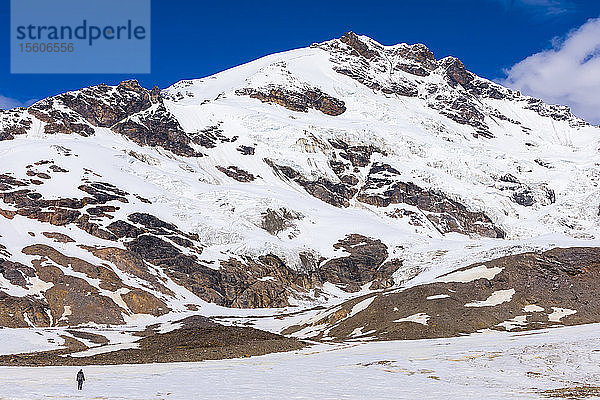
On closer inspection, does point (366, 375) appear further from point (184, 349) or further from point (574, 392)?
point (184, 349)

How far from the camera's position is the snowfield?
26.1m

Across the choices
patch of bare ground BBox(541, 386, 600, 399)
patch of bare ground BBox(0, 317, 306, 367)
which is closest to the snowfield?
patch of bare ground BBox(541, 386, 600, 399)

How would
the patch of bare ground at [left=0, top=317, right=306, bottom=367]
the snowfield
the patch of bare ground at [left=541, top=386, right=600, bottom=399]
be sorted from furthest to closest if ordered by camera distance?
the patch of bare ground at [left=0, top=317, right=306, bottom=367] → the snowfield → the patch of bare ground at [left=541, top=386, right=600, bottom=399]

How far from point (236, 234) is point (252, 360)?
115m

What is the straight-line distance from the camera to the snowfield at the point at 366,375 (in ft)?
85.5

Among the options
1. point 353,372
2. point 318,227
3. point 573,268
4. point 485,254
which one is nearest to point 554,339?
point 353,372

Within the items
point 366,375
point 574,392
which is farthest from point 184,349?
point 574,392

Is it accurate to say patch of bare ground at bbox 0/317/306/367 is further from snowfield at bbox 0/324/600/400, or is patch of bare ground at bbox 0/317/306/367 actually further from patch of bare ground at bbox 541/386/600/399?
patch of bare ground at bbox 541/386/600/399

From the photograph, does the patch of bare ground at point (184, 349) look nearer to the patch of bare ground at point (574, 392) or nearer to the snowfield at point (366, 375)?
the snowfield at point (366, 375)

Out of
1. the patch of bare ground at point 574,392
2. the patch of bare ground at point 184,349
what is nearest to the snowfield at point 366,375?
the patch of bare ground at point 574,392

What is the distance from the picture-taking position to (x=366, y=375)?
32.8 meters

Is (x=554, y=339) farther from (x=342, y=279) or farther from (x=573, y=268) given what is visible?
(x=342, y=279)

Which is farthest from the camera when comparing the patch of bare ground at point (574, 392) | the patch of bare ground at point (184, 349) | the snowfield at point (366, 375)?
the patch of bare ground at point (184, 349)

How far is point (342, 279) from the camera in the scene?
165375 millimetres
